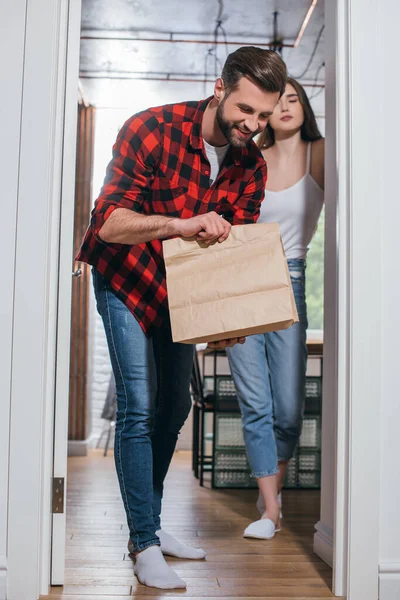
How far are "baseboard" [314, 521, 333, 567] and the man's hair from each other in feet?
4.19

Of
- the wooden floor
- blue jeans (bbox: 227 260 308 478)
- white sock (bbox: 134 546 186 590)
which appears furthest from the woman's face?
white sock (bbox: 134 546 186 590)

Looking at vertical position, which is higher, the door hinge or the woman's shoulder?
the woman's shoulder

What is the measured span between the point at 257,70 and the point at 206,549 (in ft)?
4.76

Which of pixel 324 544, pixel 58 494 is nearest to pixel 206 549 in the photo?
pixel 324 544

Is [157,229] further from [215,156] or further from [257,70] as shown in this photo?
[257,70]

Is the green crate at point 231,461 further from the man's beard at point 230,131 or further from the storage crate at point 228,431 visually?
the man's beard at point 230,131

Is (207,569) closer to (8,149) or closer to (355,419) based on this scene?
(355,419)

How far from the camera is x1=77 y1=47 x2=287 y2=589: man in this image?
189cm

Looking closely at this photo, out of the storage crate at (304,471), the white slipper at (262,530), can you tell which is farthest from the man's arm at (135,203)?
the storage crate at (304,471)

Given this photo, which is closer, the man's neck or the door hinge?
the door hinge

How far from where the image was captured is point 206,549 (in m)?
2.29

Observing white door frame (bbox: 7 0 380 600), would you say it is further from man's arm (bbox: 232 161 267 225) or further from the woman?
the woman

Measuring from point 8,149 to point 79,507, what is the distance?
5.54ft

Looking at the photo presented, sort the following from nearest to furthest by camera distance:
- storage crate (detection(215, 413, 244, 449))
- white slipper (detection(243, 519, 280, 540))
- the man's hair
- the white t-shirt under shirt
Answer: the man's hair
the white t-shirt under shirt
white slipper (detection(243, 519, 280, 540))
storage crate (detection(215, 413, 244, 449))
